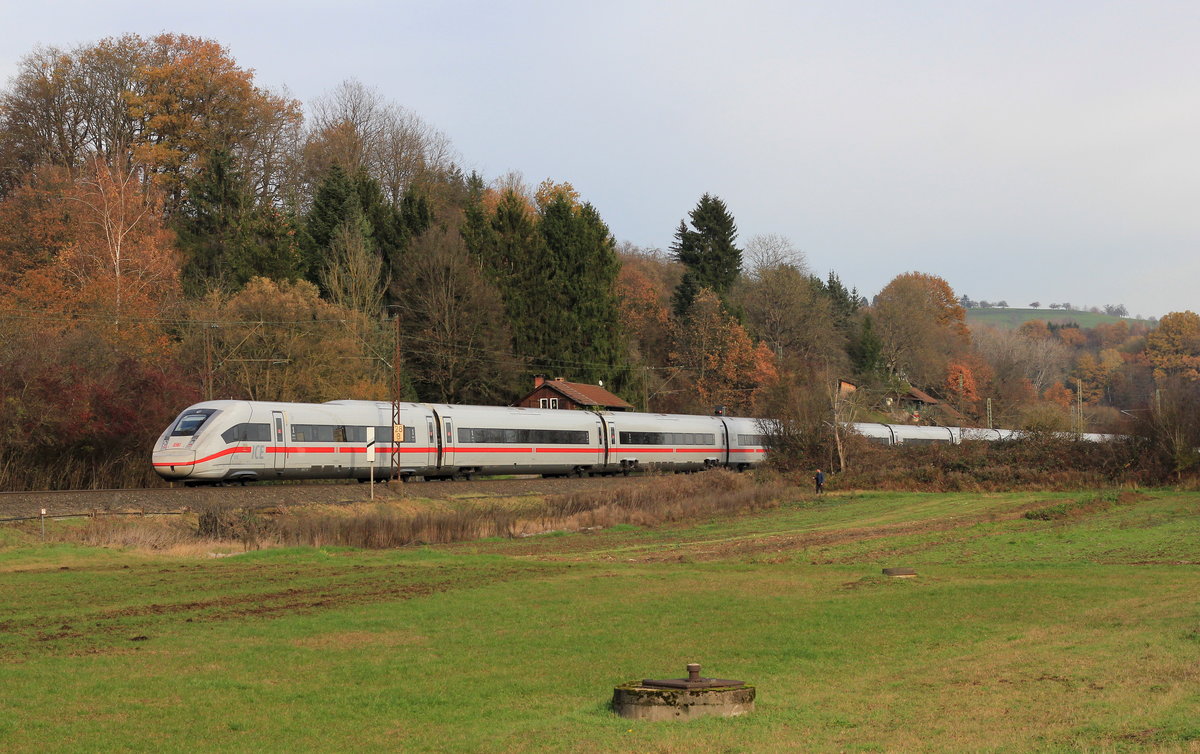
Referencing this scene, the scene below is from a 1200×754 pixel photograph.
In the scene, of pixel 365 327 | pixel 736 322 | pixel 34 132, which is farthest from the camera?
pixel 736 322

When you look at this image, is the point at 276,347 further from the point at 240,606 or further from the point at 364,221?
the point at 240,606

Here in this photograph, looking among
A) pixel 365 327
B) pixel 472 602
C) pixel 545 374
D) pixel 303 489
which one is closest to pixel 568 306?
pixel 545 374

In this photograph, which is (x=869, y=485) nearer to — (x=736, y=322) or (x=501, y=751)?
(x=736, y=322)

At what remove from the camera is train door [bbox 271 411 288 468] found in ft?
136

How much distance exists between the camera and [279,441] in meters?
41.5

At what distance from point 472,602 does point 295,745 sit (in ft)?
30.5

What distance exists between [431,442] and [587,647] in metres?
34.1

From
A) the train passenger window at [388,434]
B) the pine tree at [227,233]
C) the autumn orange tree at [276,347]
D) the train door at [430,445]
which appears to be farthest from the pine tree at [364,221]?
the train passenger window at [388,434]

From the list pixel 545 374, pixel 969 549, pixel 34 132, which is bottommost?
pixel 969 549

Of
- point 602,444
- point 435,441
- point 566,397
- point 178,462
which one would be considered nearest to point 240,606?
point 178,462

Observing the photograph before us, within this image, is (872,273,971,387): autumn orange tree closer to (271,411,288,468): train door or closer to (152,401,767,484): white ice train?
Answer: (152,401,767,484): white ice train

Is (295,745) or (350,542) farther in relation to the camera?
(350,542)

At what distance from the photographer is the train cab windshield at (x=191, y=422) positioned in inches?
1543

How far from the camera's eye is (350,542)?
3212 centimetres
